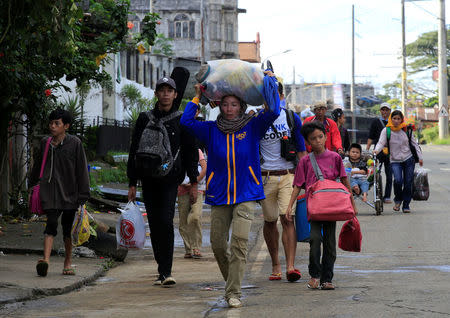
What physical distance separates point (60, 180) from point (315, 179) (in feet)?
9.02

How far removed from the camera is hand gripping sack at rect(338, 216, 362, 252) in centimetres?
898

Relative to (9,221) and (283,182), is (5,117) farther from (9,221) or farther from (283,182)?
(283,182)

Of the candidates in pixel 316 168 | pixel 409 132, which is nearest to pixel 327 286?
pixel 316 168

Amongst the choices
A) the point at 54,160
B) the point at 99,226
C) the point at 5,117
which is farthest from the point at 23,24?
the point at 5,117

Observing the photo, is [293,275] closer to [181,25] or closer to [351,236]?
[351,236]

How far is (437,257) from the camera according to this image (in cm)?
1089

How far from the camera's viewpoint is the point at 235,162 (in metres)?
8.12

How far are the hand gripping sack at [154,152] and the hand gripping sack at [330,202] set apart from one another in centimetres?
155

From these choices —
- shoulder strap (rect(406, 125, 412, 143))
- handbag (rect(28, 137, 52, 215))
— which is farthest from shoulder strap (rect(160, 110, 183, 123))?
shoulder strap (rect(406, 125, 412, 143))

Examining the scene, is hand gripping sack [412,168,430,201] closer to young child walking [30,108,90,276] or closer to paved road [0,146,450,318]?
paved road [0,146,450,318]

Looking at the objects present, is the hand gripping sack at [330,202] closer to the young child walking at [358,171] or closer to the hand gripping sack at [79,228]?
the hand gripping sack at [79,228]

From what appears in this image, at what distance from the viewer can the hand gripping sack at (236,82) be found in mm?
8211

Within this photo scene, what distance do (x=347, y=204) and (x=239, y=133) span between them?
1.30m

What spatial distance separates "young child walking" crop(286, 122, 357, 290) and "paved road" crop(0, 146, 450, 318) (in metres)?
0.28
